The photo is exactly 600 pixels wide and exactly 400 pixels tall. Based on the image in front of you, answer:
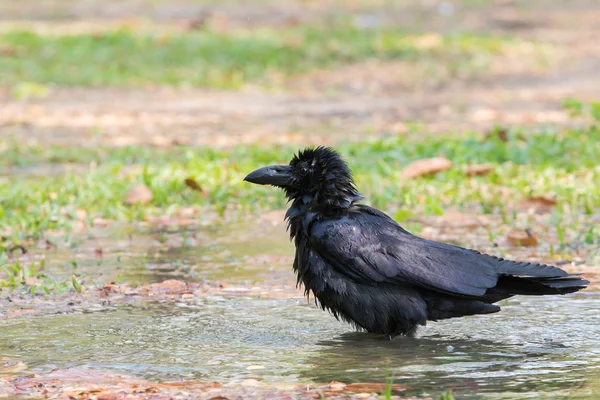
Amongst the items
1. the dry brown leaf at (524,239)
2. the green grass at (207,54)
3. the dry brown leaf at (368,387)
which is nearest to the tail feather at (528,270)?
the dry brown leaf at (368,387)

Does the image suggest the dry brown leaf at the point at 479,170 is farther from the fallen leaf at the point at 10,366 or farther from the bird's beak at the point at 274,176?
the fallen leaf at the point at 10,366

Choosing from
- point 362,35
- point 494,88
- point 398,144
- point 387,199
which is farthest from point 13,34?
point 387,199

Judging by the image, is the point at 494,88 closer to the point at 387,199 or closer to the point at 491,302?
the point at 387,199

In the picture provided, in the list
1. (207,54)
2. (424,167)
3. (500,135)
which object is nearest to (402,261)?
(424,167)

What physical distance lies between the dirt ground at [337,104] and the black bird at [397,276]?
655 cm

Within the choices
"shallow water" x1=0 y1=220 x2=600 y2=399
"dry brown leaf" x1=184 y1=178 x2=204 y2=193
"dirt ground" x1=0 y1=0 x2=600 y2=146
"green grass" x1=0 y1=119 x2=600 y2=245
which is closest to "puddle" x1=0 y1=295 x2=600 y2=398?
"shallow water" x1=0 y1=220 x2=600 y2=399

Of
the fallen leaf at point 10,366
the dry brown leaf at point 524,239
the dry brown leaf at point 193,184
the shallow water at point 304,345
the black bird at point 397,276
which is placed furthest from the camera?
the dry brown leaf at point 193,184

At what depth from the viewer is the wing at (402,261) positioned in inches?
217

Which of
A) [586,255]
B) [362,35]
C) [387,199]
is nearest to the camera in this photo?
[586,255]

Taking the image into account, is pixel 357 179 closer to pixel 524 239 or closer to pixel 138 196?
pixel 138 196

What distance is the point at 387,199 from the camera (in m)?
8.88

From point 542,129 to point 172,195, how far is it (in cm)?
449

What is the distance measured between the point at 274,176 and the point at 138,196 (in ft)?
10.2

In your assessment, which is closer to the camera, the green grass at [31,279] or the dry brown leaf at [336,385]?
the dry brown leaf at [336,385]
